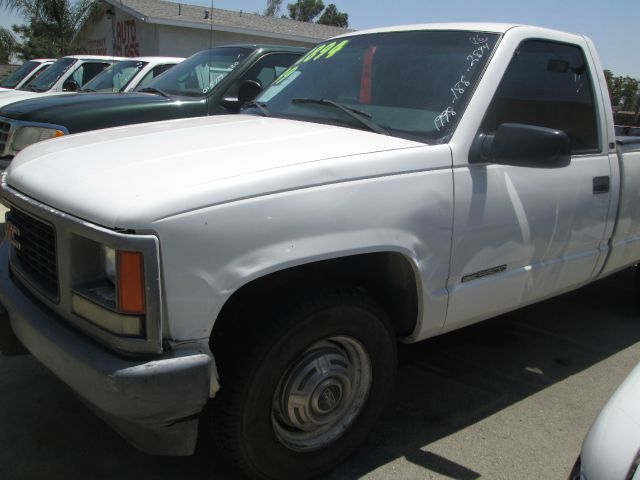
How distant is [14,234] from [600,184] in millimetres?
3034

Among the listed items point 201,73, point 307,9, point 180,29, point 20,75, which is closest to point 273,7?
point 307,9

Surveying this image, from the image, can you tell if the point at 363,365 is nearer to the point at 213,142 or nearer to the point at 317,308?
the point at 317,308

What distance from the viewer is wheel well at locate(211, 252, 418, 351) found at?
237cm

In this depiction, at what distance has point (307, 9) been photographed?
5534cm

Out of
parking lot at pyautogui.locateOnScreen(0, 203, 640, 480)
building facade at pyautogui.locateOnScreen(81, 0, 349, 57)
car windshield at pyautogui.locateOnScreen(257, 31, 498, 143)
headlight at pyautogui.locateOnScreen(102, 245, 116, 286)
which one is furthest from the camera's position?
building facade at pyautogui.locateOnScreen(81, 0, 349, 57)

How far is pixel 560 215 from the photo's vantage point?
3.20m

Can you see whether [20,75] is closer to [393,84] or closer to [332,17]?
[393,84]

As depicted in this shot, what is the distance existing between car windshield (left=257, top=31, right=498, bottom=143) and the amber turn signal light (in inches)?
55.2

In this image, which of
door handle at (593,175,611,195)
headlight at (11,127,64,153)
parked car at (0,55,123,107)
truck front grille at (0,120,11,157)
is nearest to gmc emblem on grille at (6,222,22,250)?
headlight at (11,127,64,153)

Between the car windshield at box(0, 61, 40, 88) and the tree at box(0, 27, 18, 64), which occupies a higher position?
the tree at box(0, 27, 18, 64)

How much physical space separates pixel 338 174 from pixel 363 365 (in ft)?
2.89

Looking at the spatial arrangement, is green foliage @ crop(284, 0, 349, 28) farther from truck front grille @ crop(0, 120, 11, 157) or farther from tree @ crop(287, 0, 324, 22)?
truck front grille @ crop(0, 120, 11, 157)

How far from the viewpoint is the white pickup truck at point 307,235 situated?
2037 millimetres

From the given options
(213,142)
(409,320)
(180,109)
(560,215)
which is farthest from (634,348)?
(180,109)
